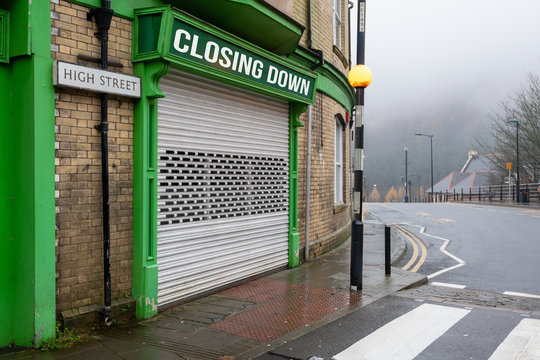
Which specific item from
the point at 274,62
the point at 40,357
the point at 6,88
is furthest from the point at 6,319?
the point at 274,62

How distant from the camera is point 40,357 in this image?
4.44 metres

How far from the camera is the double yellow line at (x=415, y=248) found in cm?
1022

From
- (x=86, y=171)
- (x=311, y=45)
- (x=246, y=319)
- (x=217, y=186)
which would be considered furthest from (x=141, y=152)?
(x=311, y=45)

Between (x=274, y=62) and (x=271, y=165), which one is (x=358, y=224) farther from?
(x=274, y=62)

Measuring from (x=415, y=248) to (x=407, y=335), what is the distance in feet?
26.5

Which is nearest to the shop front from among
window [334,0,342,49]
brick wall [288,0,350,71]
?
brick wall [288,0,350,71]

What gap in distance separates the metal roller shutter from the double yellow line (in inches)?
121

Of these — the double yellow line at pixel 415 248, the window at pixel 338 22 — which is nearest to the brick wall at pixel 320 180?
the double yellow line at pixel 415 248

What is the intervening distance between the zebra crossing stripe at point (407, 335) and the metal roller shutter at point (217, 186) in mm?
2765

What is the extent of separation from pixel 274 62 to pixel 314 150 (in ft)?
9.87

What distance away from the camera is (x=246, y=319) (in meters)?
5.81

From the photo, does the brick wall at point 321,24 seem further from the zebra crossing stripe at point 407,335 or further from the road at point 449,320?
the zebra crossing stripe at point 407,335

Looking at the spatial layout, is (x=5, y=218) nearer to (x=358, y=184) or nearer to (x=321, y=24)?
(x=358, y=184)

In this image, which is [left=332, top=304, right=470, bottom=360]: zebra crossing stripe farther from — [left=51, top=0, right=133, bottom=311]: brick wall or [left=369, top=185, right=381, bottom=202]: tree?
[left=369, top=185, right=381, bottom=202]: tree
